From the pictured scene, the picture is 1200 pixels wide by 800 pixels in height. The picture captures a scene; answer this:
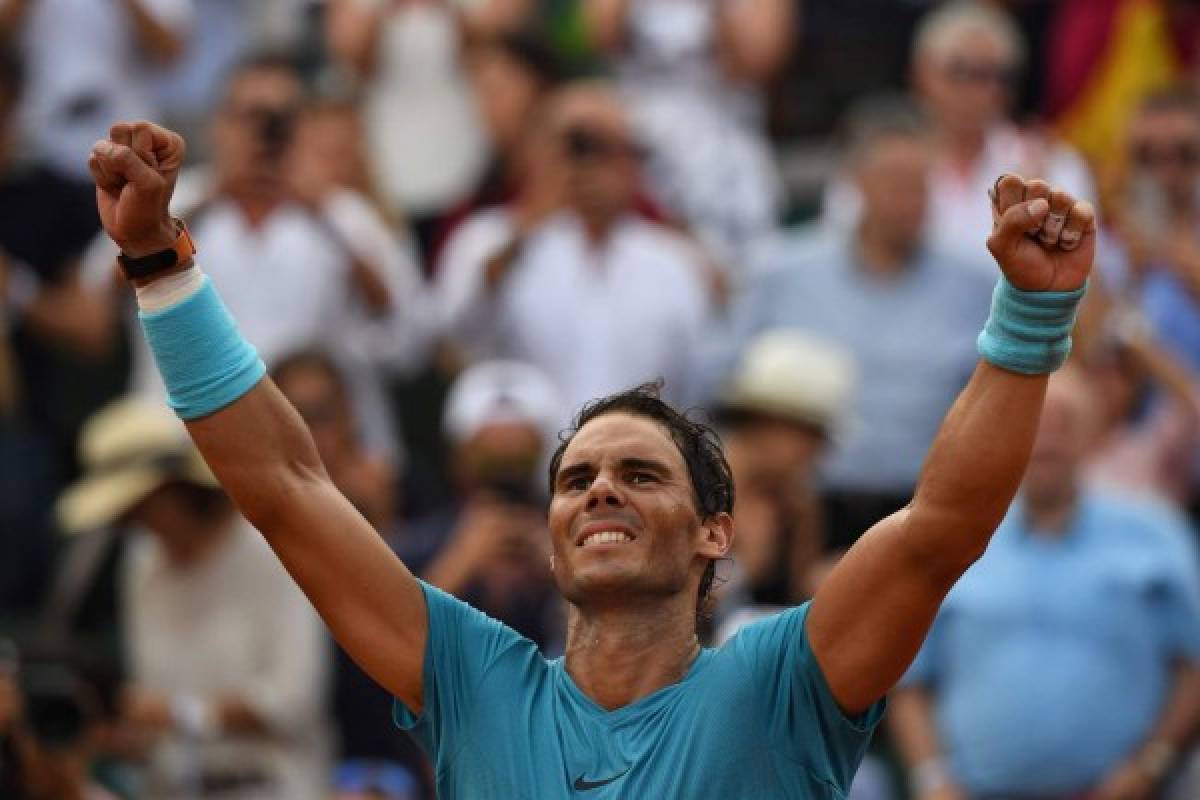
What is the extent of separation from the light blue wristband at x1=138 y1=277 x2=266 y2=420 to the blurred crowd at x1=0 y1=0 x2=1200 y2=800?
7.89ft

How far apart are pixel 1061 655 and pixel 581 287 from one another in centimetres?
270

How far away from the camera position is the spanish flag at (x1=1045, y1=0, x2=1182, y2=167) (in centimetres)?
1116

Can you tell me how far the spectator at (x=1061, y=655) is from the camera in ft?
25.7

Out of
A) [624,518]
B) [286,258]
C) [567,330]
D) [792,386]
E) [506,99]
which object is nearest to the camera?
[624,518]

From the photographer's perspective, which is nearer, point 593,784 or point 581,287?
point 593,784

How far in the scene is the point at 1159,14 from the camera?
440 inches

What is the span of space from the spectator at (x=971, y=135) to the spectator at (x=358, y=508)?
222 cm

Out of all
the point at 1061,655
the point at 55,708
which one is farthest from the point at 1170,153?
the point at 55,708

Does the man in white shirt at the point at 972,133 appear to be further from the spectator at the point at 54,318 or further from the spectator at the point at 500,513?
the spectator at the point at 54,318

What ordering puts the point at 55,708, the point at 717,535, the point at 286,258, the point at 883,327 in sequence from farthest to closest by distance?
the point at 286,258, the point at 883,327, the point at 55,708, the point at 717,535

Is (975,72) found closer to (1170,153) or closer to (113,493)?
(1170,153)

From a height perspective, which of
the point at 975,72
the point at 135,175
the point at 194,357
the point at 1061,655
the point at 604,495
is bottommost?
the point at 1061,655

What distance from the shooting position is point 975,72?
1031 centimetres

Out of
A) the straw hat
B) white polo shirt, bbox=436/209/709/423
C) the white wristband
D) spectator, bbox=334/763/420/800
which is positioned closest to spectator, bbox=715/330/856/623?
white polo shirt, bbox=436/209/709/423
